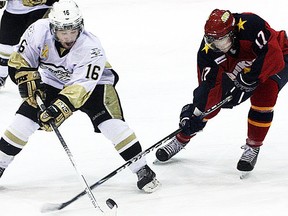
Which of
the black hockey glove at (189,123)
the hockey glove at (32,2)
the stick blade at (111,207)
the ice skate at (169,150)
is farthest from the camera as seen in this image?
the hockey glove at (32,2)

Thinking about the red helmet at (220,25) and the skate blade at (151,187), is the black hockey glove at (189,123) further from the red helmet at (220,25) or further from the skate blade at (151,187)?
the red helmet at (220,25)

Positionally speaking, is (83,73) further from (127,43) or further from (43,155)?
(127,43)

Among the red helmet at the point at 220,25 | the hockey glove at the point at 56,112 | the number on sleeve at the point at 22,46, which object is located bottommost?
the hockey glove at the point at 56,112

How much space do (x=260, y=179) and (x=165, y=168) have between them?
0.50 metres

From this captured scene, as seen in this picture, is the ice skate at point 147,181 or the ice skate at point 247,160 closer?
the ice skate at point 147,181

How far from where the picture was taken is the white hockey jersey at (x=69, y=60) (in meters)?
3.36

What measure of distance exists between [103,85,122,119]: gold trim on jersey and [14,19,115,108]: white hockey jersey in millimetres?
47

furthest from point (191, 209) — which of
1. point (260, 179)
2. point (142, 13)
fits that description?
point (142, 13)

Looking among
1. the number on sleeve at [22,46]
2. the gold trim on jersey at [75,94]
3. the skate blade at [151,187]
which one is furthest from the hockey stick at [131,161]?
the number on sleeve at [22,46]

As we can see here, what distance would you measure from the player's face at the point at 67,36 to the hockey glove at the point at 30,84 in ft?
0.67

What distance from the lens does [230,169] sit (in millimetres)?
3766

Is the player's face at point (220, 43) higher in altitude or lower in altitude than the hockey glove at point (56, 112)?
higher

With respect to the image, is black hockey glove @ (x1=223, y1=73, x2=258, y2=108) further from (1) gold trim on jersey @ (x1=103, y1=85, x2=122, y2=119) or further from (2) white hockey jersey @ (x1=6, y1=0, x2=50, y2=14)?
(2) white hockey jersey @ (x1=6, y1=0, x2=50, y2=14)

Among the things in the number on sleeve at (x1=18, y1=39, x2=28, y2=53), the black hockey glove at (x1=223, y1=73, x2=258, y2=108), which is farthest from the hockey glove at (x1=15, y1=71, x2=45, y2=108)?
the black hockey glove at (x1=223, y1=73, x2=258, y2=108)
